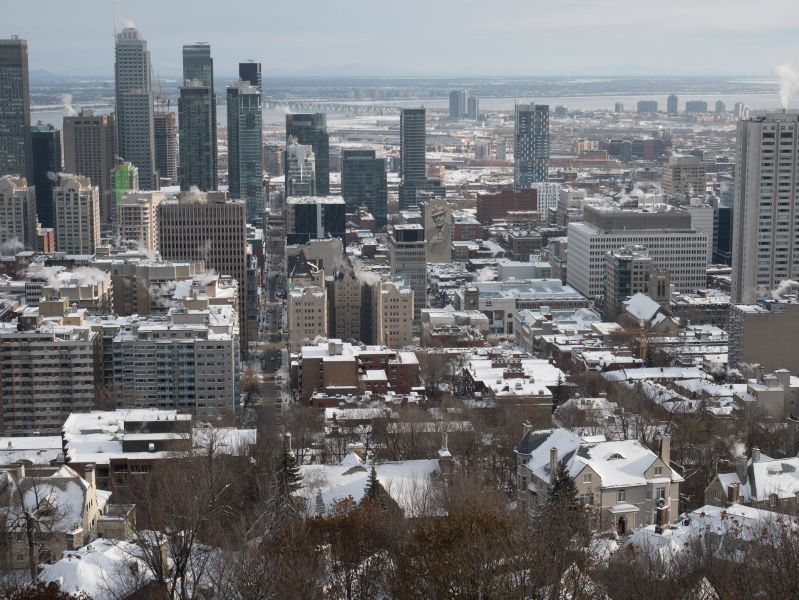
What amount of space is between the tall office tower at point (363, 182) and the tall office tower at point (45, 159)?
707 inches

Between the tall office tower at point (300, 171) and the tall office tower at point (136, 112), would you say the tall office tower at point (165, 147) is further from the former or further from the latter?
the tall office tower at point (300, 171)

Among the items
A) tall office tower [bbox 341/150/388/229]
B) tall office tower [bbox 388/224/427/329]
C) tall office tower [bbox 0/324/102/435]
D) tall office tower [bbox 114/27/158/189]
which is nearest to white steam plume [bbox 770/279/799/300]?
tall office tower [bbox 388/224/427/329]

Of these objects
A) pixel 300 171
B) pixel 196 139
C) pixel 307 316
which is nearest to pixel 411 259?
pixel 307 316

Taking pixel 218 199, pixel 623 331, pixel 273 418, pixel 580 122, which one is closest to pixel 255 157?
pixel 218 199

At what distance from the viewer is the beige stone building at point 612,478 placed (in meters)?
23.7

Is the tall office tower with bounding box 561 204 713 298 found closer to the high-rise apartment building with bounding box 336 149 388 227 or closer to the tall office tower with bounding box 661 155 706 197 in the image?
the tall office tower with bounding box 661 155 706 197

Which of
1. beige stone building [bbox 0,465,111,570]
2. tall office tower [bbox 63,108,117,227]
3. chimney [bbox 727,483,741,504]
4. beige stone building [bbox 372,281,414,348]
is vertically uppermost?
tall office tower [bbox 63,108,117,227]

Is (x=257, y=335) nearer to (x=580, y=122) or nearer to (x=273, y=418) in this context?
(x=273, y=418)

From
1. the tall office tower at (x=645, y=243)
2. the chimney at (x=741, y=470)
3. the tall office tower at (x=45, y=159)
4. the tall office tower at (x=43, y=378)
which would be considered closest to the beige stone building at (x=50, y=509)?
the chimney at (x=741, y=470)

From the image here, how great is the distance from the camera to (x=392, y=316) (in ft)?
157

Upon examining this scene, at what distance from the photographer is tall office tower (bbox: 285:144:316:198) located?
8688 cm

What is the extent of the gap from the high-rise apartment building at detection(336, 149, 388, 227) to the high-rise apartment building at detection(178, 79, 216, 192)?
882 cm

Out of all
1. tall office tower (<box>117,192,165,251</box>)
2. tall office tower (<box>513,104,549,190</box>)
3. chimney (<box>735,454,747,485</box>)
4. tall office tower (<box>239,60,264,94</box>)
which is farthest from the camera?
tall office tower (<box>513,104,549,190</box>)

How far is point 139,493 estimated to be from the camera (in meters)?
25.5
